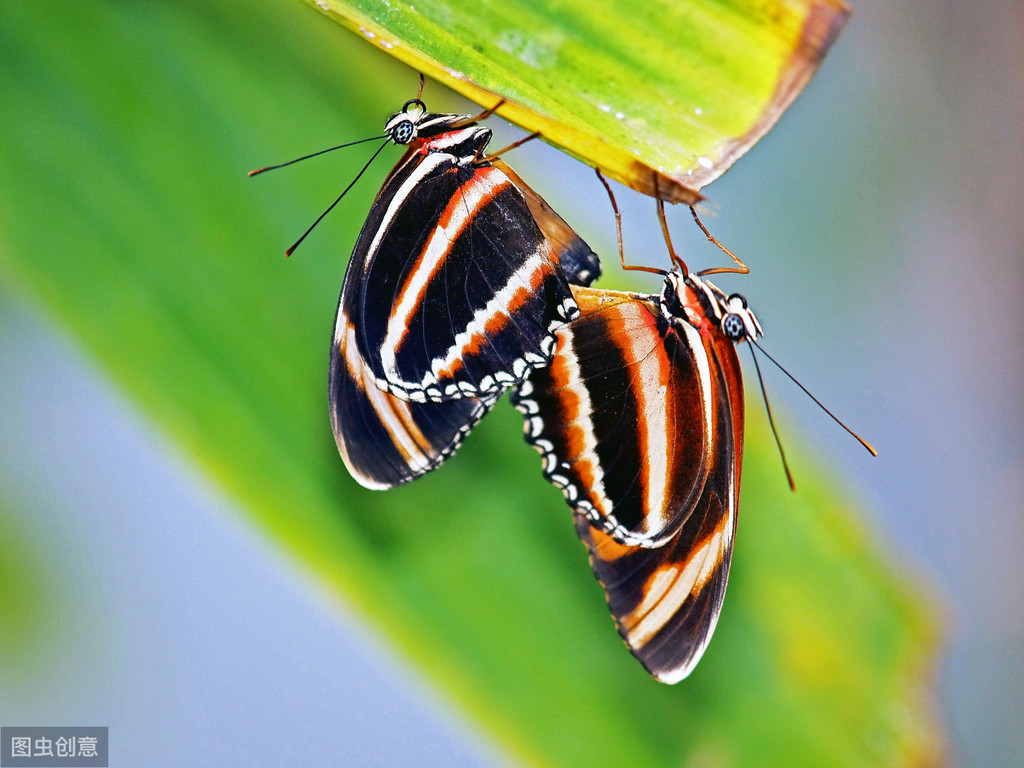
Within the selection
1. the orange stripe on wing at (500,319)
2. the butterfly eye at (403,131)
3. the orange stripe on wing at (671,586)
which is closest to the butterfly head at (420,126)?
the butterfly eye at (403,131)

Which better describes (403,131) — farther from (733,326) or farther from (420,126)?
(733,326)

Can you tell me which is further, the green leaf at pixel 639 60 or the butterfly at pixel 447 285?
the butterfly at pixel 447 285

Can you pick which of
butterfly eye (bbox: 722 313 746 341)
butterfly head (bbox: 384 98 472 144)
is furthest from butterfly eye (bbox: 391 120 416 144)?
butterfly eye (bbox: 722 313 746 341)

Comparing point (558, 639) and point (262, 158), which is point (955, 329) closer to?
point (558, 639)

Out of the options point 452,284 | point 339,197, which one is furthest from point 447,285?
point 339,197

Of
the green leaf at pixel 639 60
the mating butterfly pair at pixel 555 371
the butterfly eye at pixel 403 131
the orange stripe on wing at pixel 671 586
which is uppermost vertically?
the green leaf at pixel 639 60

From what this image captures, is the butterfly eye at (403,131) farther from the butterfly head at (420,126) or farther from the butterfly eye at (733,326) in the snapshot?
the butterfly eye at (733,326)
